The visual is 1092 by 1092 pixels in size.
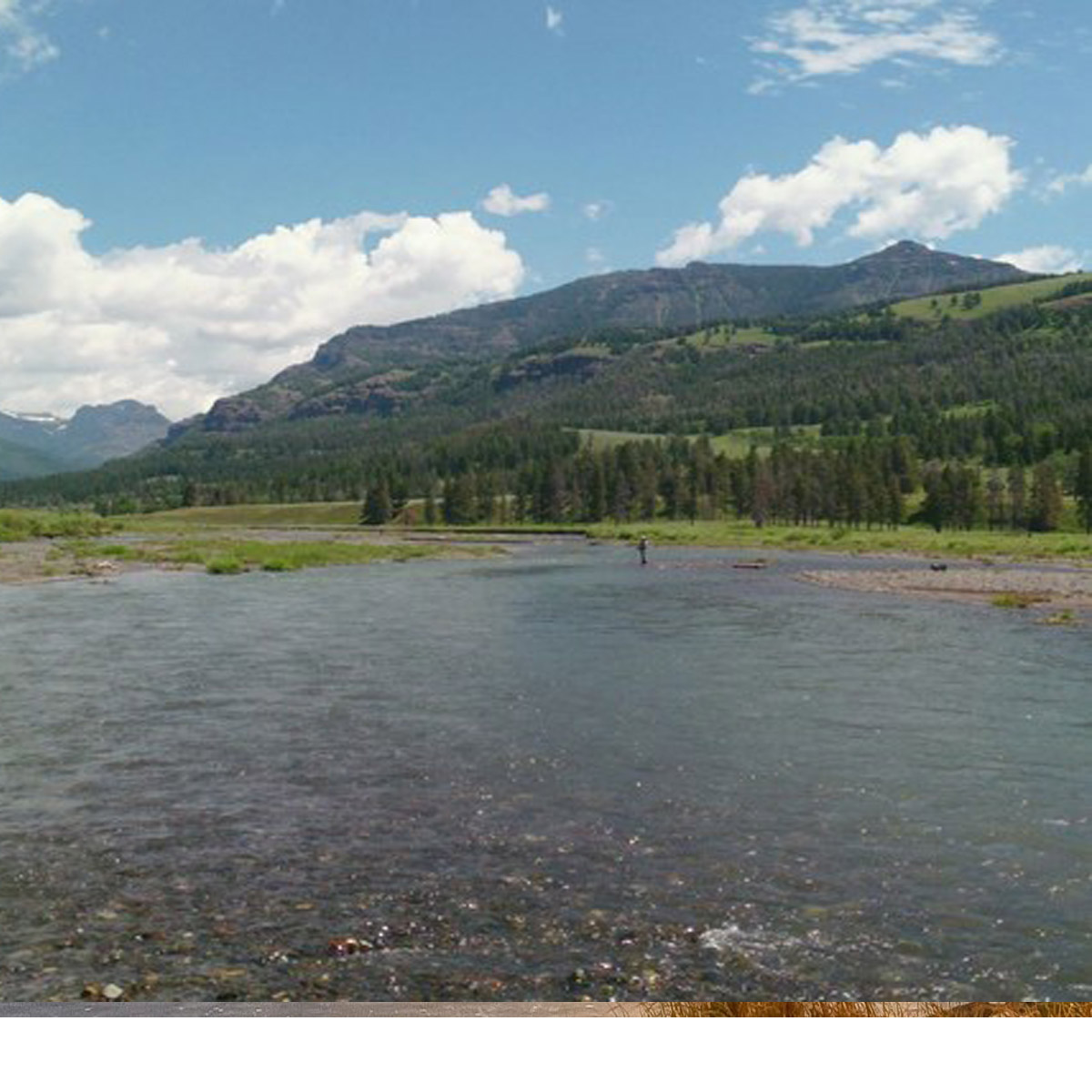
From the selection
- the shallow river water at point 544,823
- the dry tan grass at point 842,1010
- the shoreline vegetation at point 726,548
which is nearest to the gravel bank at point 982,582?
the shoreline vegetation at point 726,548

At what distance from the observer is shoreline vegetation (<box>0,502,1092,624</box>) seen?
2965 inches

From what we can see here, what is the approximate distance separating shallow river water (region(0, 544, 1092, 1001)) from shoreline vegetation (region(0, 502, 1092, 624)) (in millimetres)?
29853

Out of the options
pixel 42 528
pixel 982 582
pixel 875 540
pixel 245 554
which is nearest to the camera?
pixel 982 582

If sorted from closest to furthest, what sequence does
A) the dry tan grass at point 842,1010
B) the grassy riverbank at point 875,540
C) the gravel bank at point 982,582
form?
the dry tan grass at point 842,1010 < the gravel bank at point 982,582 < the grassy riverbank at point 875,540

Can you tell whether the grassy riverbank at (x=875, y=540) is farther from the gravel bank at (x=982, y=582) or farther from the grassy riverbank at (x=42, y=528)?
the grassy riverbank at (x=42, y=528)

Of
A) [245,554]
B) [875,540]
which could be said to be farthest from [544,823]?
[875,540]

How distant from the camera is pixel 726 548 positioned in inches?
5605

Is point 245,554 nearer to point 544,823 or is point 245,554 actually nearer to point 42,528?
point 42,528

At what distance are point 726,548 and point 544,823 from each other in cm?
12507

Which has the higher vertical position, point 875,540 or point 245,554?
point 245,554

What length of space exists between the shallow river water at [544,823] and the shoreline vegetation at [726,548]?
29.9m

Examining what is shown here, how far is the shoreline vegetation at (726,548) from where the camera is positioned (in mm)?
75312
